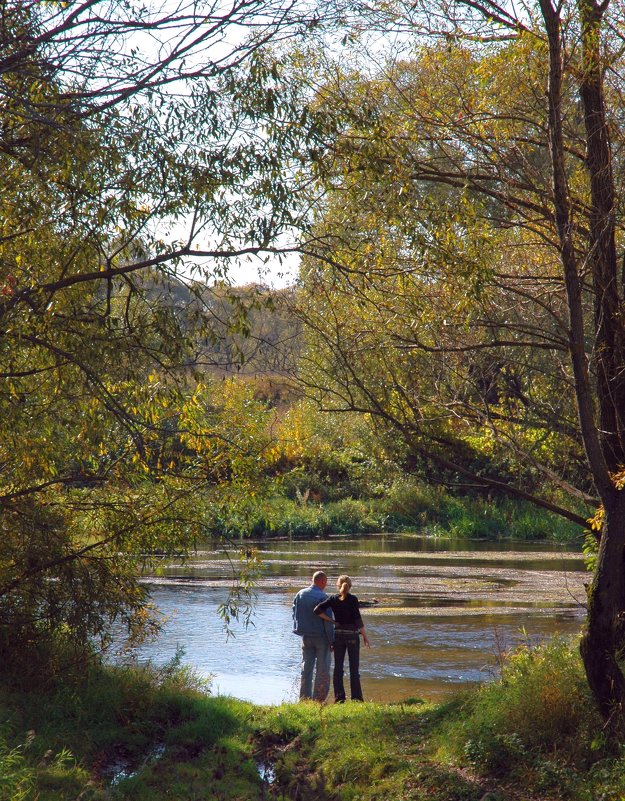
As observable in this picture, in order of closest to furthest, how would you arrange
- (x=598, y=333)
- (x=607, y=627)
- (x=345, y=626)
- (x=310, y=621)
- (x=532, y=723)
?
(x=607, y=627), (x=532, y=723), (x=598, y=333), (x=310, y=621), (x=345, y=626)

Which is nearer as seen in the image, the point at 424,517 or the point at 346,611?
the point at 346,611

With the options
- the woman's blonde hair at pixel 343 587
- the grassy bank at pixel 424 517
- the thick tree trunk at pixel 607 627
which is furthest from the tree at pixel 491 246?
the grassy bank at pixel 424 517

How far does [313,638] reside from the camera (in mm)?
11781

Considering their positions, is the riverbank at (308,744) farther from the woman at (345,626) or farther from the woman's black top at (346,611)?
the woman's black top at (346,611)

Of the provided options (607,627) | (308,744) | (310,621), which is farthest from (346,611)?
(607,627)

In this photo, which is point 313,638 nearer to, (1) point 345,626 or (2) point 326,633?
(2) point 326,633

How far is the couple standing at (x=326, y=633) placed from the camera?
11.7 metres

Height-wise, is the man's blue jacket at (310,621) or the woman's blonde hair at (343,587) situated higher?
the woman's blonde hair at (343,587)

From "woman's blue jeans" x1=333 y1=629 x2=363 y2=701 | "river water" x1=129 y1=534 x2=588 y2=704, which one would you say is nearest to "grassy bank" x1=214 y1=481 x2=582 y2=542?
"river water" x1=129 y1=534 x2=588 y2=704

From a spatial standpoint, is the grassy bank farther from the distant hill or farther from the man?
the distant hill

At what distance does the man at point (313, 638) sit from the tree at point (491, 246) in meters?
2.44

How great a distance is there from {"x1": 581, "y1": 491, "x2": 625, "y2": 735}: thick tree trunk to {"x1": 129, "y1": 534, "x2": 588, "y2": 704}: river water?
8.71ft

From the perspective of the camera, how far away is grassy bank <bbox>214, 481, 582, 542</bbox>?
1407 inches

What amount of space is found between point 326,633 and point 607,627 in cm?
444
